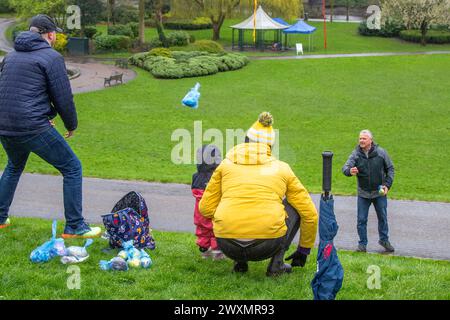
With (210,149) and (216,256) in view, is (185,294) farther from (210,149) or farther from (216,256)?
(210,149)

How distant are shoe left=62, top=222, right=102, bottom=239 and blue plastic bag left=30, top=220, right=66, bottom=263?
2.22ft

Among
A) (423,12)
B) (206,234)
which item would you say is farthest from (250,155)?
(423,12)

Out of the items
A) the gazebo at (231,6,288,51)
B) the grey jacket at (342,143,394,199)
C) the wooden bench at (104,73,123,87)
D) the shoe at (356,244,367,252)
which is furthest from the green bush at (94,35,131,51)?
the shoe at (356,244,367,252)

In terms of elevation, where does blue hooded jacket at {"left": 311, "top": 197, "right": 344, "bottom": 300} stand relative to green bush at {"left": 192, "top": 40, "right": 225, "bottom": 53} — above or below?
above

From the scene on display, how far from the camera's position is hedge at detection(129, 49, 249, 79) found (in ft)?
111

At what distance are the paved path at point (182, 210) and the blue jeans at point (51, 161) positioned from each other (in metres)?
2.78

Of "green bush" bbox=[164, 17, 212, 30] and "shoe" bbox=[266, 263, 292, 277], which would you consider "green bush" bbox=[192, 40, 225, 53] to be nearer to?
"green bush" bbox=[164, 17, 212, 30]

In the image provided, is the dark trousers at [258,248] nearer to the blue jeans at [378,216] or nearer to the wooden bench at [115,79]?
the blue jeans at [378,216]

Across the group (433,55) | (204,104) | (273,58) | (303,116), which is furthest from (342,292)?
(433,55)

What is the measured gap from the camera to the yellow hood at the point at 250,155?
6.74 metres

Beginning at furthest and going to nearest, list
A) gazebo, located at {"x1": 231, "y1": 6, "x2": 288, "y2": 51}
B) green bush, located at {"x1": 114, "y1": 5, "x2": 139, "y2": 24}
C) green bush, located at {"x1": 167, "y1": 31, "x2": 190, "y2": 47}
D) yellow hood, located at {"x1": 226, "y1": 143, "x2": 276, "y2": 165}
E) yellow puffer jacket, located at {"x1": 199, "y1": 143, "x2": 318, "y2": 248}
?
green bush, located at {"x1": 114, "y1": 5, "x2": 139, "y2": 24}
gazebo, located at {"x1": 231, "y1": 6, "x2": 288, "y2": 51}
green bush, located at {"x1": 167, "y1": 31, "x2": 190, "y2": 47}
yellow hood, located at {"x1": 226, "y1": 143, "x2": 276, "y2": 165}
yellow puffer jacket, located at {"x1": 199, "y1": 143, "x2": 318, "y2": 248}

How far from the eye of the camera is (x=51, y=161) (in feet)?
25.4

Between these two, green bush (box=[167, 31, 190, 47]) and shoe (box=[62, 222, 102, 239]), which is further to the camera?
green bush (box=[167, 31, 190, 47])

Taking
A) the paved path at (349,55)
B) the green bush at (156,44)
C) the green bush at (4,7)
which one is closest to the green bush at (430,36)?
the paved path at (349,55)
